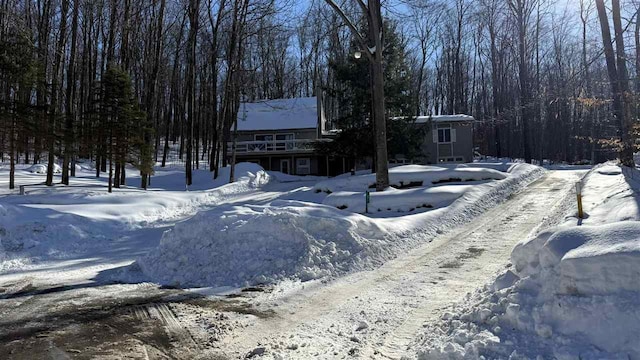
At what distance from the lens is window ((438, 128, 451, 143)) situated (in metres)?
38.3

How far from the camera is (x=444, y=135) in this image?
1515 inches

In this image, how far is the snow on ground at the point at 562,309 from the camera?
3.82 m

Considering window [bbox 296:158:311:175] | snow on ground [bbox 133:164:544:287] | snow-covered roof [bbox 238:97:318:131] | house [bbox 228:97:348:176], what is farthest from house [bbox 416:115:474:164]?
snow on ground [bbox 133:164:544:287]

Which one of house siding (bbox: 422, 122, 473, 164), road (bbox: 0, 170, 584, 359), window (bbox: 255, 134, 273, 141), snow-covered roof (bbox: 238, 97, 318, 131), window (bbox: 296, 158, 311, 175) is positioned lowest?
road (bbox: 0, 170, 584, 359)

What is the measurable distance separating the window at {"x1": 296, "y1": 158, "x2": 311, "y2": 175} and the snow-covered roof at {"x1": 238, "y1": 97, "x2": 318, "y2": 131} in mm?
3012

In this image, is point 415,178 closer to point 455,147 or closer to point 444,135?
point 455,147

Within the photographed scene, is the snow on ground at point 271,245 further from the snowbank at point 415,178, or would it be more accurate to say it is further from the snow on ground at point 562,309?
the snowbank at point 415,178

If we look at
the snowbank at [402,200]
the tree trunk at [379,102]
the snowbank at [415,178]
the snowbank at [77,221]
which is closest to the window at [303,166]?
the snowbank at [415,178]

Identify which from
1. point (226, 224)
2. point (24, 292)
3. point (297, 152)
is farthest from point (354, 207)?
point (297, 152)

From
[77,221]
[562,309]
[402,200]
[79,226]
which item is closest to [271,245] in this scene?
[562,309]

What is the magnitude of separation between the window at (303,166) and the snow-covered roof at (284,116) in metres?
3.01

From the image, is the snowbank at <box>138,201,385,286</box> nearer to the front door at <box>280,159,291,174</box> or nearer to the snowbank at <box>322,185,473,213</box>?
the snowbank at <box>322,185,473,213</box>

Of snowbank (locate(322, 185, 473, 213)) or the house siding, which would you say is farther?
the house siding

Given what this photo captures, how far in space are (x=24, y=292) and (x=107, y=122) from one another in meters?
14.6
